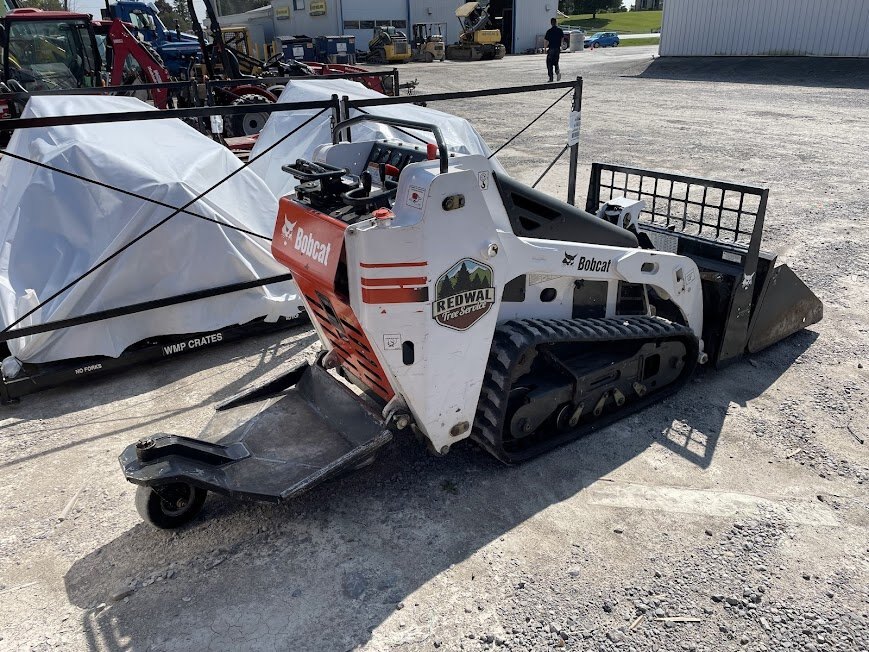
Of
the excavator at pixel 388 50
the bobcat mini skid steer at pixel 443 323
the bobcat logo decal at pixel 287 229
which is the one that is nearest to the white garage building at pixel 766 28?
the excavator at pixel 388 50

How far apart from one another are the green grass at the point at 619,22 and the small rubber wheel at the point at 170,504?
65846 mm

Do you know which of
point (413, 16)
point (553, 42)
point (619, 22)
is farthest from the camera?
point (619, 22)

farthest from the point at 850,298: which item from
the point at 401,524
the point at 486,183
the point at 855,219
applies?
the point at 401,524

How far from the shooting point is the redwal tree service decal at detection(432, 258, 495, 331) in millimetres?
3432

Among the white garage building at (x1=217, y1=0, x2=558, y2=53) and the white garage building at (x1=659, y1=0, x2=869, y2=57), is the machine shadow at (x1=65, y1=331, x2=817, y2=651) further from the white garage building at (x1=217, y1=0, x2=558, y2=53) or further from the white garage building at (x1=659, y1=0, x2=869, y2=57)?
the white garage building at (x1=217, y1=0, x2=558, y2=53)

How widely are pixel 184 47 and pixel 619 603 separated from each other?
20658 millimetres

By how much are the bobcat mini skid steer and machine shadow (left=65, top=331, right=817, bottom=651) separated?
Result: 0.63ft

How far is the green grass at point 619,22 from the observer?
6384 cm

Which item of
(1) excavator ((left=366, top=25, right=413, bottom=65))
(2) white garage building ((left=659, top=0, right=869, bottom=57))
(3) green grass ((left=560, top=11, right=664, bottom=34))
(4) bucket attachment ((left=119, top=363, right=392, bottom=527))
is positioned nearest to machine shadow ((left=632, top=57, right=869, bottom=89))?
(2) white garage building ((left=659, top=0, right=869, bottom=57))

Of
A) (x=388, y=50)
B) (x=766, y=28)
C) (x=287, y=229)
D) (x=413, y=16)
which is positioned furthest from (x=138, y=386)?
(x=413, y=16)

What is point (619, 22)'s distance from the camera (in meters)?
70.6

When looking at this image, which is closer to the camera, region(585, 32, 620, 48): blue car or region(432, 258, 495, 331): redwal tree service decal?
region(432, 258, 495, 331): redwal tree service decal

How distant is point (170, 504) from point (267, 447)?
1.93 feet

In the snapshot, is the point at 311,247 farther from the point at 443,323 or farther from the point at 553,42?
the point at 553,42
